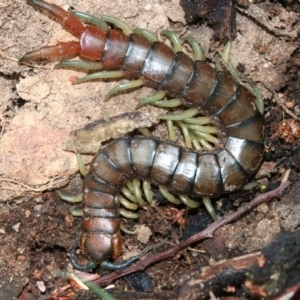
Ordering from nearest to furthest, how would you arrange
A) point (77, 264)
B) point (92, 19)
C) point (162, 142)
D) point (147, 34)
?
point (92, 19) → point (147, 34) → point (162, 142) → point (77, 264)

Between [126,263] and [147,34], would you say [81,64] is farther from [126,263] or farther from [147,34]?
[126,263]

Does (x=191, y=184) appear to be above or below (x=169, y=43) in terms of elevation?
below

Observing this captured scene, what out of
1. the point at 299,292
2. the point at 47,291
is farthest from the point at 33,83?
the point at 299,292

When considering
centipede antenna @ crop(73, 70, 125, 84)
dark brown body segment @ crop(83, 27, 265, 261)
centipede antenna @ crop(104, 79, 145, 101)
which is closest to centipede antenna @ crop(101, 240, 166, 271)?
dark brown body segment @ crop(83, 27, 265, 261)

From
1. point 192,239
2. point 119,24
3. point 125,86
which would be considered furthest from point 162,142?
point 119,24

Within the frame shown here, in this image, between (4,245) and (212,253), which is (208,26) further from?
(4,245)

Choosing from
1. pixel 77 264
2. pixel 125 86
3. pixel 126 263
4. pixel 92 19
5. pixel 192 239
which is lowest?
pixel 77 264

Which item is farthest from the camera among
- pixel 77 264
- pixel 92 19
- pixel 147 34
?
pixel 77 264

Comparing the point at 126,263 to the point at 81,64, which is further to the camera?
the point at 126,263

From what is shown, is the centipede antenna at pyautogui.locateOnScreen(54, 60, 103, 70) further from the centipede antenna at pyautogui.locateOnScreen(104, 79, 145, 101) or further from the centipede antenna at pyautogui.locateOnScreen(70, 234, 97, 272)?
the centipede antenna at pyautogui.locateOnScreen(70, 234, 97, 272)
